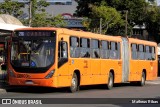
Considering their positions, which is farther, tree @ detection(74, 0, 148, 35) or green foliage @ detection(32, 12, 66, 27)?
tree @ detection(74, 0, 148, 35)

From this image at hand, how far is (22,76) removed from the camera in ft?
68.5

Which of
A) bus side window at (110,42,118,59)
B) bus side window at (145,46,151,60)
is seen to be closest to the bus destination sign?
bus side window at (110,42,118,59)

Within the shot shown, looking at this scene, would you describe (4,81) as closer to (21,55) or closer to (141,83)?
(21,55)

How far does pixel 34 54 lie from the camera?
2078 centimetres

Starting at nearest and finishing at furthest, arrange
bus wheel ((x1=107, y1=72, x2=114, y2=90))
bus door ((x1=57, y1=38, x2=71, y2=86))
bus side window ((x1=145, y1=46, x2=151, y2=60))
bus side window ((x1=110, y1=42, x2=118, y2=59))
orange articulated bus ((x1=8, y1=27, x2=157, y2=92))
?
orange articulated bus ((x1=8, y1=27, x2=157, y2=92)) → bus door ((x1=57, y1=38, x2=71, y2=86)) → bus wheel ((x1=107, y1=72, x2=114, y2=90)) → bus side window ((x1=110, y1=42, x2=118, y2=59)) → bus side window ((x1=145, y1=46, x2=151, y2=60))

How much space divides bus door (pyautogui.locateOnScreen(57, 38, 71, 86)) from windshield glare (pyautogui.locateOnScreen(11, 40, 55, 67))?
38cm

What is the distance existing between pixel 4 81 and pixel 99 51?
197 inches

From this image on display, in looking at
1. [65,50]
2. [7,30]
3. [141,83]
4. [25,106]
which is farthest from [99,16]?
[25,106]

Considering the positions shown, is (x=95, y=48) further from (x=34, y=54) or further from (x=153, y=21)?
(x=153, y=21)

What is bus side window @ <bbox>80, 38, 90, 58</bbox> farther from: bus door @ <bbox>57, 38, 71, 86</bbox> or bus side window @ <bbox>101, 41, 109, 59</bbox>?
bus side window @ <bbox>101, 41, 109, 59</bbox>

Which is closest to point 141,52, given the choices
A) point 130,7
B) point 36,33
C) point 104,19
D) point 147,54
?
point 147,54

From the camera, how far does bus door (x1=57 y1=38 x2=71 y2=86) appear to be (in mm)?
20875

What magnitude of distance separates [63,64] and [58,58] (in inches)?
15.0

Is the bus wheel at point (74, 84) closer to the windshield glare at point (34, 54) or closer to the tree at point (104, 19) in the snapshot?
the windshield glare at point (34, 54)
